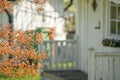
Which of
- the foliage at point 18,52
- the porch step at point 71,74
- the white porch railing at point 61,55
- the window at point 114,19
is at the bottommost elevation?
the porch step at point 71,74

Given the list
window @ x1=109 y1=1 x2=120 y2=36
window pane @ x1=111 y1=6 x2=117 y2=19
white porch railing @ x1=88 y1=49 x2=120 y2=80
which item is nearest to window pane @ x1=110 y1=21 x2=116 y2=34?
window @ x1=109 y1=1 x2=120 y2=36

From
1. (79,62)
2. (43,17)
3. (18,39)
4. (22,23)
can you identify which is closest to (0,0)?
(18,39)

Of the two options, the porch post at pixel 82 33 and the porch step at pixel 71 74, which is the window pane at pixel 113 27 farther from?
the porch post at pixel 82 33

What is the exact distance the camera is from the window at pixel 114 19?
39.3 ft

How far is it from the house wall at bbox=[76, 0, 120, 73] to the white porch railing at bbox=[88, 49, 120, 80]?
147 centimetres

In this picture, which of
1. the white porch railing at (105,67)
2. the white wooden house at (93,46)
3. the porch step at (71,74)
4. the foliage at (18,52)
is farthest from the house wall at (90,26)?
the foliage at (18,52)

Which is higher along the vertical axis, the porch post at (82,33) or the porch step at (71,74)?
the porch post at (82,33)

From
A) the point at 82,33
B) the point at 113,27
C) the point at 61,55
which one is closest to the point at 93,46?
the point at 82,33

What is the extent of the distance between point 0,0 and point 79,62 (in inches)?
224

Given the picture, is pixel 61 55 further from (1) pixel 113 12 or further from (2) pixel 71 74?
(1) pixel 113 12

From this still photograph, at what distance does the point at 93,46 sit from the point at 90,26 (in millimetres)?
714

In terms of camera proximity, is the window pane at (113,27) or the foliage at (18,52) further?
the window pane at (113,27)

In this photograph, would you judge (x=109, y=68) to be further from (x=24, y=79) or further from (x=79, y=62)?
(x=79, y=62)

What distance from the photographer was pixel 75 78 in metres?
12.5
